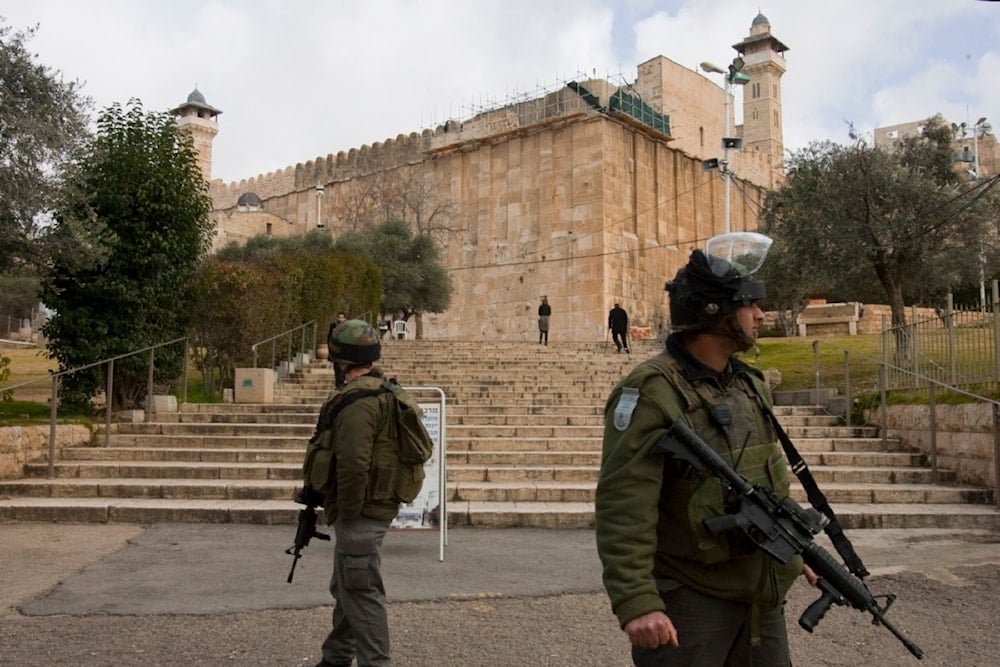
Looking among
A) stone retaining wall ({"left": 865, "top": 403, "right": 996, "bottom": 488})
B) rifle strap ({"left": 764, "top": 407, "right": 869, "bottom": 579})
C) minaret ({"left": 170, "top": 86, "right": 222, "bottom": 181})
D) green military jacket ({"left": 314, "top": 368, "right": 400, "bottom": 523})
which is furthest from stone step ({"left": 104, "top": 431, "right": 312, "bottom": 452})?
minaret ({"left": 170, "top": 86, "right": 222, "bottom": 181})

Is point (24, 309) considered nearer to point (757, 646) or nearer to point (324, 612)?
point (324, 612)

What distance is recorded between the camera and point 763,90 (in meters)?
65.1

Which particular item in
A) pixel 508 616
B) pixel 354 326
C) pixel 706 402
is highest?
pixel 354 326

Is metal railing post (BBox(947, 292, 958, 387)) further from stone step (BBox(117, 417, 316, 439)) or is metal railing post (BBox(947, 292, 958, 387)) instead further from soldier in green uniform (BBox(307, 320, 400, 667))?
soldier in green uniform (BBox(307, 320, 400, 667))

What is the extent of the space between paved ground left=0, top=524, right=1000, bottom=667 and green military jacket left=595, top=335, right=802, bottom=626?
81.6 inches

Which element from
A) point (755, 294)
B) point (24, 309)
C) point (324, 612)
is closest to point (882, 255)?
point (324, 612)

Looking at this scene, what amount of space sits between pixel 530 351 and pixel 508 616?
50.2 feet

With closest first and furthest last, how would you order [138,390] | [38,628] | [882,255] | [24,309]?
[38,628] < [138,390] < [882,255] < [24,309]

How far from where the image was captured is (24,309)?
41250 mm

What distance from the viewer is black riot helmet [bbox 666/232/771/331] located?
2.39 m

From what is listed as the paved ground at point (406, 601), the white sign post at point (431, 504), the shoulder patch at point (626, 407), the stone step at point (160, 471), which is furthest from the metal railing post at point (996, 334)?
the shoulder patch at point (626, 407)

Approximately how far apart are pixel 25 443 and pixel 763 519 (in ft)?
31.4

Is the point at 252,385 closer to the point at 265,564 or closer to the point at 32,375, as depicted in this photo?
the point at 32,375

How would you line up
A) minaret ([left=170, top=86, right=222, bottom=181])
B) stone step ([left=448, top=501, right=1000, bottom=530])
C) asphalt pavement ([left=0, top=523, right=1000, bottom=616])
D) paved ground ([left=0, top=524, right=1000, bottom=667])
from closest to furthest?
paved ground ([left=0, top=524, right=1000, bottom=667]) < asphalt pavement ([left=0, top=523, right=1000, bottom=616]) < stone step ([left=448, top=501, right=1000, bottom=530]) < minaret ([left=170, top=86, right=222, bottom=181])
